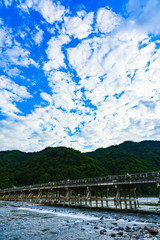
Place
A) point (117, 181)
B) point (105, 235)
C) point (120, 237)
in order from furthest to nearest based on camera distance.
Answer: point (117, 181)
point (105, 235)
point (120, 237)

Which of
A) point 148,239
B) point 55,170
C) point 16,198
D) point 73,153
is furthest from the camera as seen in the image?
point 73,153

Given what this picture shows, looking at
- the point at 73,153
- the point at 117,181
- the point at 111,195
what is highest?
the point at 73,153

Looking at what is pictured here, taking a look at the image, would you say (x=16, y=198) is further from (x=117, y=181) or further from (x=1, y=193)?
(x=117, y=181)

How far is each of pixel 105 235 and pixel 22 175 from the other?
434 ft

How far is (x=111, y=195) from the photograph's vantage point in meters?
98.4

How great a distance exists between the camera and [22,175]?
134 meters

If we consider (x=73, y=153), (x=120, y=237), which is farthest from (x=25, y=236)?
(x=73, y=153)

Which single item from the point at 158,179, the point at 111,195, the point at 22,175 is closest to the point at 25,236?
the point at 158,179

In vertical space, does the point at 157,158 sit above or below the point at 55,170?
above

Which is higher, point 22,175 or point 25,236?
point 22,175

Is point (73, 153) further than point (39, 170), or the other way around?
point (73, 153)

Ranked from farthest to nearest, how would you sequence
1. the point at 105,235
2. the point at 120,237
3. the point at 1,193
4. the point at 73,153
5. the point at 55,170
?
1. the point at 73,153
2. the point at 55,170
3. the point at 1,193
4. the point at 105,235
5. the point at 120,237

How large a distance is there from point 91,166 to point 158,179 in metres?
103

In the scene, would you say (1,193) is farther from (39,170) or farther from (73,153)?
(73,153)
